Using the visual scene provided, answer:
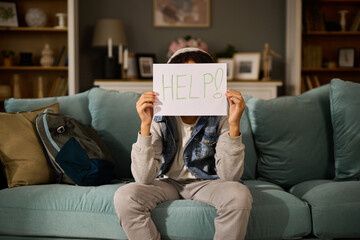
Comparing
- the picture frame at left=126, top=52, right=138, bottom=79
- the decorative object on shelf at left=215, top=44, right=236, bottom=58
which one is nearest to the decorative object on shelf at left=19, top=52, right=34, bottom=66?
the picture frame at left=126, top=52, right=138, bottom=79

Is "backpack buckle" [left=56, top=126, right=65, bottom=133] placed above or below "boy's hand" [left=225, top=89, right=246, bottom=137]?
below

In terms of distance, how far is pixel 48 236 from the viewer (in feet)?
5.57

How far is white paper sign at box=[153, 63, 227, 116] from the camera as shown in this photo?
162cm

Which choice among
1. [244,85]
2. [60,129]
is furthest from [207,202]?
[244,85]

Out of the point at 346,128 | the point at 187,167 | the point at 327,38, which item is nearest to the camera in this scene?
the point at 187,167

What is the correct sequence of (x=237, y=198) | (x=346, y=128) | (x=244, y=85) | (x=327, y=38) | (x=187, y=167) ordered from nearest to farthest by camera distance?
1. (x=237, y=198)
2. (x=187, y=167)
3. (x=346, y=128)
4. (x=244, y=85)
5. (x=327, y=38)

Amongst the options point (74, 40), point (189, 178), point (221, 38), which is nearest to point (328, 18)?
point (221, 38)

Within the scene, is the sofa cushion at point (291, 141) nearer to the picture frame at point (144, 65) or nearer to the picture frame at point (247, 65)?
the picture frame at point (247, 65)

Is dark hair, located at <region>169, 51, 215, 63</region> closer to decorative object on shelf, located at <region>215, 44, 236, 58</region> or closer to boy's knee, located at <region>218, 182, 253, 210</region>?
boy's knee, located at <region>218, 182, 253, 210</region>

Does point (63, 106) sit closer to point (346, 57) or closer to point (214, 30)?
point (214, 30)

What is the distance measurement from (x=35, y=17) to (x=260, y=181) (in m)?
2.98

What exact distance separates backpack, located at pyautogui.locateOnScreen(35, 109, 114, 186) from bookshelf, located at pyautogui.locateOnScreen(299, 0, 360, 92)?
2.68 metres

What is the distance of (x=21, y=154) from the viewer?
6.19 feet

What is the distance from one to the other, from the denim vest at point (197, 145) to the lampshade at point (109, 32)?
248cm
